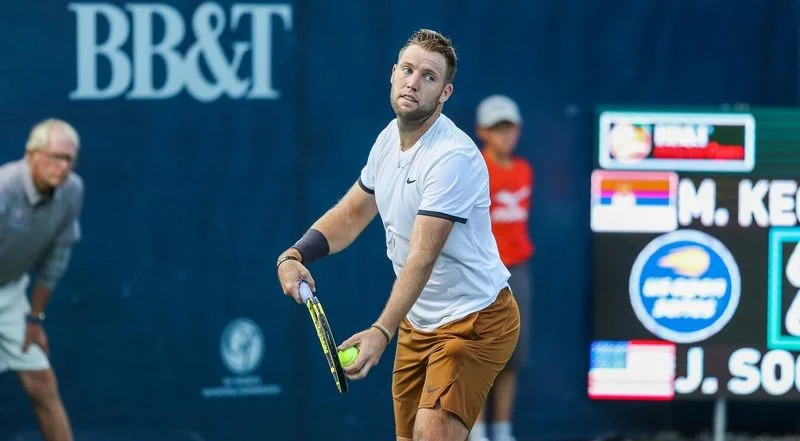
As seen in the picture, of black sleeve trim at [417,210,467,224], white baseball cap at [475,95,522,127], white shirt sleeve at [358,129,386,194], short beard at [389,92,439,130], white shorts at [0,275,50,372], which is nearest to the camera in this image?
black sleeve trim at [417,210,467,224]

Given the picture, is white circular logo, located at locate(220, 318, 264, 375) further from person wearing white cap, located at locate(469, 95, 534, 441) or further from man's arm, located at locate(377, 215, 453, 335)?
man's arm, located at locate(377, 215, 453, 335)

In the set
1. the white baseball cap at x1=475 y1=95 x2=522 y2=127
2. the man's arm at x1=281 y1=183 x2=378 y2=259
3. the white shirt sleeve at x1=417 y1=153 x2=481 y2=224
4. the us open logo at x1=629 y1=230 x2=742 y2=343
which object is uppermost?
the white baseball cap at x1=475 y1=95 x2=522 y2=127

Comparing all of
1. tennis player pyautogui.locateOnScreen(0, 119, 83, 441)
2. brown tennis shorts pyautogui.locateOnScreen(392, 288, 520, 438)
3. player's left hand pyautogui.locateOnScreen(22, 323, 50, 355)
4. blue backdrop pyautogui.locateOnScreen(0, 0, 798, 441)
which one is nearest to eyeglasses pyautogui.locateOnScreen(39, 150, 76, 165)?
tennis player pyautogui.locateOnScreen(0, 119, 83, 441)

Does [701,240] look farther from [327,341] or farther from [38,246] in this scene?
[327,341]

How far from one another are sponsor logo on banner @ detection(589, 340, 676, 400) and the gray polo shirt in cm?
247

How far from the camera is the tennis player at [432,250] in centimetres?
467

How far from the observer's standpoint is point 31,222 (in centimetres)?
678

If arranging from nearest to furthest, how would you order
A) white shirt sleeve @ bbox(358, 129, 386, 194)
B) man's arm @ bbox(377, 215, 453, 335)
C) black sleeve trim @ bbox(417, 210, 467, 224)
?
1. man's arm @ bbox(377, 215, 453, 335)
2. black sleeve trim @ bbox(417, 210, 467, 224)
3. white shirt sleeve @ bbox(358, 129, 386, 194)

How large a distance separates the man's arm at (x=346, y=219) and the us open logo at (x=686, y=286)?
239 centimetres

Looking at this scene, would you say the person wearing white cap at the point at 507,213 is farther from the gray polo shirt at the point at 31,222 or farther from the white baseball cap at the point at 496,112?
the gray polo shirt at the point at 31,222

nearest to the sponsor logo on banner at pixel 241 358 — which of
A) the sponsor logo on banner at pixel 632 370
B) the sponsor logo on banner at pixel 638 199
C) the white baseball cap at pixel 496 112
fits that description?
the white baseball cap at pixel 496 112

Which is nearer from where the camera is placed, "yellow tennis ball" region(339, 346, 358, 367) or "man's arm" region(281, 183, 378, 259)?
"yellow tennis ball" region(339, 346, 358, 367)

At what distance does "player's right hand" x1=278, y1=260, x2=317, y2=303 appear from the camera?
183 inches

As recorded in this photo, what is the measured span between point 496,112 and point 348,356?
324cm
